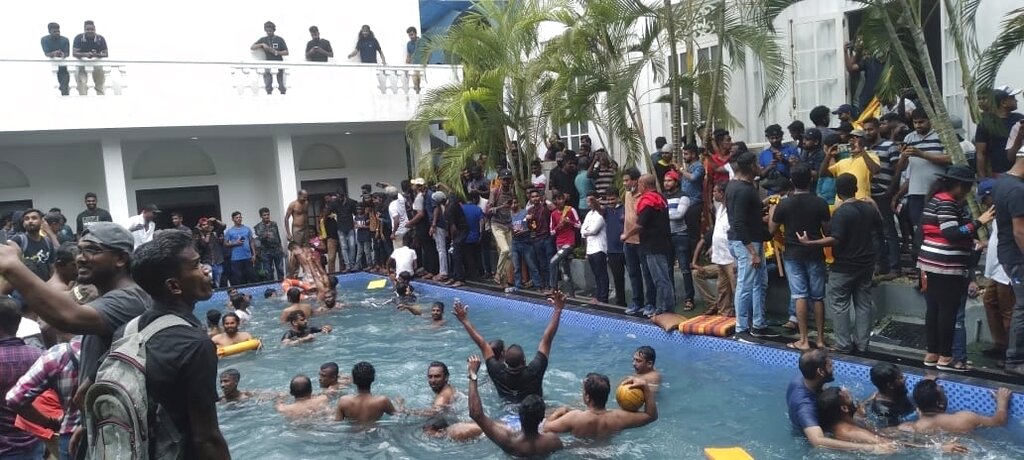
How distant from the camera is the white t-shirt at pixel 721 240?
9364 millimetres

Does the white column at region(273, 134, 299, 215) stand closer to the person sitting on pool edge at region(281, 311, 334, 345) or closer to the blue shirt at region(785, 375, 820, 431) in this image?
the person sitting on pool edge at region(281, 311, 334, 345)

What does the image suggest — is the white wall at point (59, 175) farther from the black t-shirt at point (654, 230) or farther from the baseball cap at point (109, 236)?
the baseball cap at point (109, 236)

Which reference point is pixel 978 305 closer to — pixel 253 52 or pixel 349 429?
pixel 349 429

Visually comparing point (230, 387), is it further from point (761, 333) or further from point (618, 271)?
point (761, 333)

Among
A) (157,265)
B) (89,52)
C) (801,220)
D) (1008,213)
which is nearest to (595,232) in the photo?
(801,220)

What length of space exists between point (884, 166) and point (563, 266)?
17.3 ft

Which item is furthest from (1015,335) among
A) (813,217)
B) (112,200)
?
(112,200)

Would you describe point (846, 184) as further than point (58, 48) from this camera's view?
No

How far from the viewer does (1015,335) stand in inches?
264

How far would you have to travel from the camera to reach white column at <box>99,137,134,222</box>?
703 inches

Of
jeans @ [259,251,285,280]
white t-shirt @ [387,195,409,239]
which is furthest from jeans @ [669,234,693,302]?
jeans @ [259,251,285,280]

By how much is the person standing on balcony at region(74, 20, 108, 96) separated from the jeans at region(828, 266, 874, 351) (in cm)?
1565

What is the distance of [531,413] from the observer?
5.93 metres

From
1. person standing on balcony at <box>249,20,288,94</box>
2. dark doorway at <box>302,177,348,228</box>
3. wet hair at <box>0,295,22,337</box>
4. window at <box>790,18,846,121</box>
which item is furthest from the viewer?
dark doorway at <box>302,177,348,228</box>
